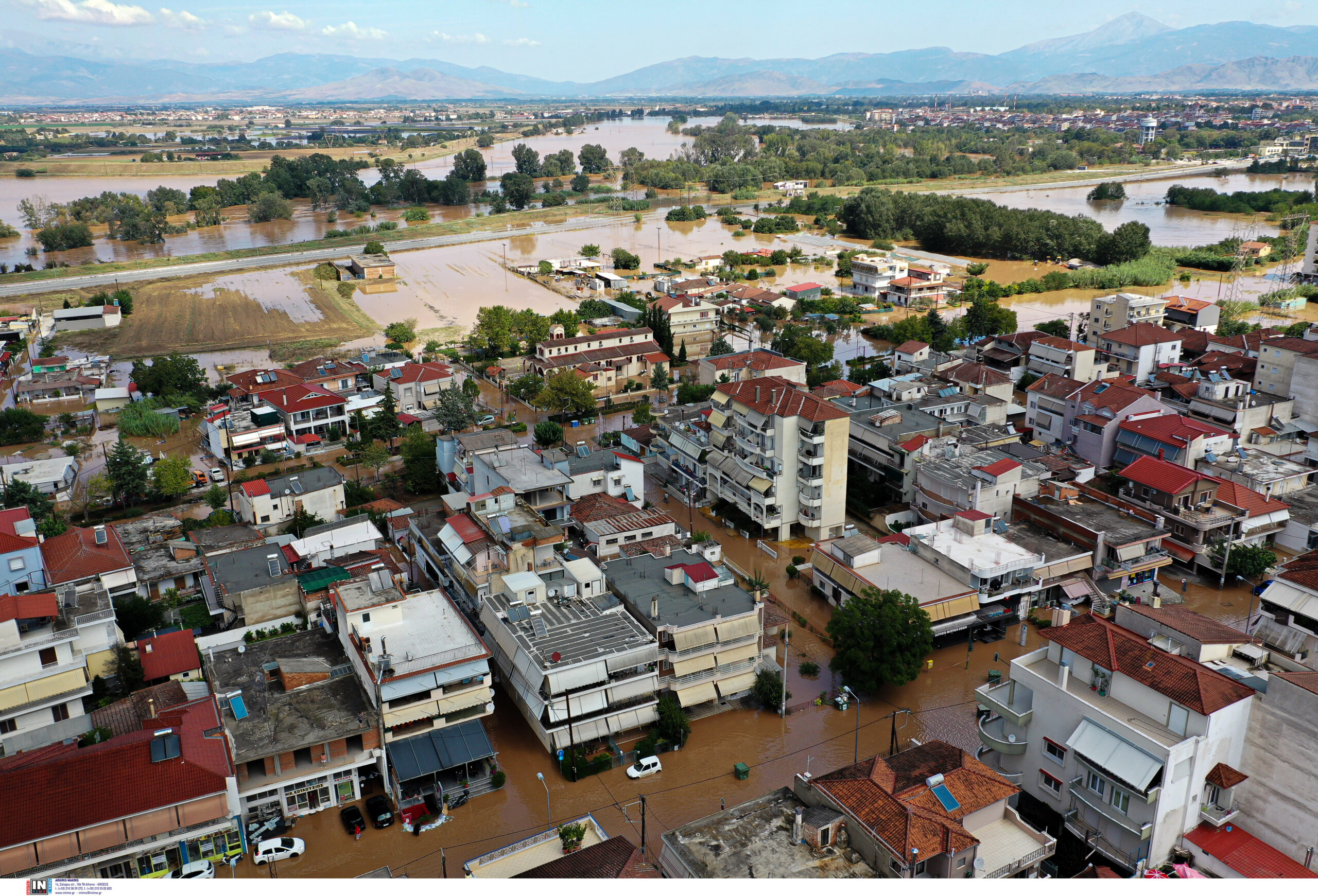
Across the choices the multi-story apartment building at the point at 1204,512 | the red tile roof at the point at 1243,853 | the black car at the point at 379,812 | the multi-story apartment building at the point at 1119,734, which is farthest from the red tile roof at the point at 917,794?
the multi-story apartment building at the point at 1204,512

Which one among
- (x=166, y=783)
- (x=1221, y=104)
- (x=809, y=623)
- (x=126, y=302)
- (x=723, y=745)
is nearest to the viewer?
(x=166, y=783)

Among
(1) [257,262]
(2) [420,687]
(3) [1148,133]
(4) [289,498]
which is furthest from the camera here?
(3) [1148,133]

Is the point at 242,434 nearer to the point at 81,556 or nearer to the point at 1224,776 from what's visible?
the point at 81,556

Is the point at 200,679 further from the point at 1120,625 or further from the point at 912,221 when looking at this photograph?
the point at 912,221

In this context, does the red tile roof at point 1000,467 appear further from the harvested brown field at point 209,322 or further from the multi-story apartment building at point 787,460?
the harvested brown field at point 209,322

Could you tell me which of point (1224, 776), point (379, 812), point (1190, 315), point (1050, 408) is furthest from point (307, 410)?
point (1190, 315)

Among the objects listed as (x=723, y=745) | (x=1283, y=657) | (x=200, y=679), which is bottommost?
(x=723, y=745)

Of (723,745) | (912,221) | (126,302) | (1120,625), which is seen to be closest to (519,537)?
(723,745)
